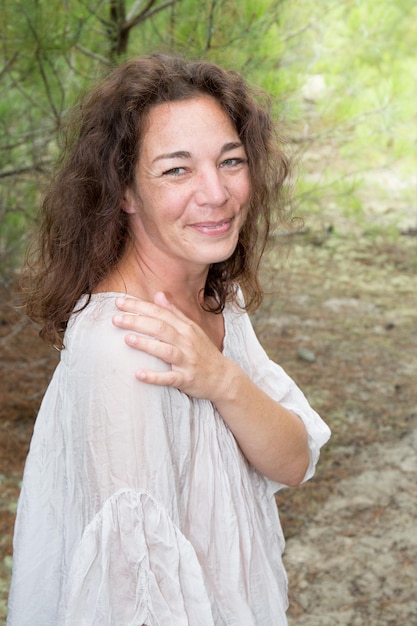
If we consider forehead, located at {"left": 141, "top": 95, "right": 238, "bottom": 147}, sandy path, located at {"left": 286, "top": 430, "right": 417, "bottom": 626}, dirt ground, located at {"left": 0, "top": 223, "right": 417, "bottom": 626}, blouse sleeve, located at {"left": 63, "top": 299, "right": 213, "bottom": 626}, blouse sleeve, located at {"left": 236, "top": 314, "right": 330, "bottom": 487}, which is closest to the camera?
blouse sleeve, located at {"left": 63, "top": 299, "right": 213, "bottom": 626}

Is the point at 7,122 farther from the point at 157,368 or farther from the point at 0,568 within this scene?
the point at 157,368

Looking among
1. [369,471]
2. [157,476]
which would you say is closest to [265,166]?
[157,476]

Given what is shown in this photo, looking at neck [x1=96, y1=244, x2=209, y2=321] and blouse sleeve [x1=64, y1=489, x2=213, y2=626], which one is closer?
blouse sleeve [x1=64, y1=489, x2=213, y2=626]

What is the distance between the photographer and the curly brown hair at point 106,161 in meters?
1.48

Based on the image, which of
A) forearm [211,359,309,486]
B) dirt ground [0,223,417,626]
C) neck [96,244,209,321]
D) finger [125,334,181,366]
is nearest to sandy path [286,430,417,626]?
dirt ground [0,223,417,626]

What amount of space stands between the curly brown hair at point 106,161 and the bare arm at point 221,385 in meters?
0.17

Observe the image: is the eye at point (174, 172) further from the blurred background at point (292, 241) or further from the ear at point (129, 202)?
the blurred background at point (292, 241)

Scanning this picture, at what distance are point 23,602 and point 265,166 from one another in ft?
3.47

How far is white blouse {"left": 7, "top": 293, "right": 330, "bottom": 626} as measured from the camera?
1313 mm

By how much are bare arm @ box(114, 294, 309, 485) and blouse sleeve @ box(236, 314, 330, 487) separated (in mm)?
64

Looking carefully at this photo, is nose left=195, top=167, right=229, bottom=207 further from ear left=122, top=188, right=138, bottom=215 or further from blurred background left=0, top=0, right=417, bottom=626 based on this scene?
blurred background left=0, top=0, right=417, bottom=626

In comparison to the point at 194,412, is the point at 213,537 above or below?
below

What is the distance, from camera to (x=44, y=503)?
1.60 meters

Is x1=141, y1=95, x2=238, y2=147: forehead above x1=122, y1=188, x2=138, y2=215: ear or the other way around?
above
